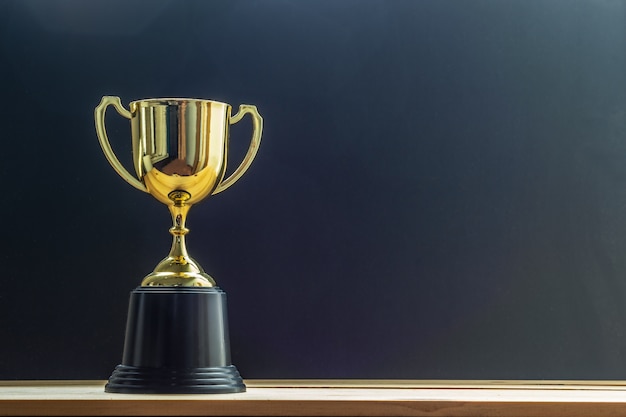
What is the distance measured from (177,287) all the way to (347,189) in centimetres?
39

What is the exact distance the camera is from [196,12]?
1459mm

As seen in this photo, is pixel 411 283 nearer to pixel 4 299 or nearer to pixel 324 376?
pixel 324 376

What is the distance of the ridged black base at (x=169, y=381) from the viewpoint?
110 centimetres

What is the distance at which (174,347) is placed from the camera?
1121mm

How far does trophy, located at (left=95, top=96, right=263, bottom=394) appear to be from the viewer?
3.66ft

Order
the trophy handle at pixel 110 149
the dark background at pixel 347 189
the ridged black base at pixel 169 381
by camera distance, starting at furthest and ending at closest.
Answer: the dark background at pixel 347 189
the trophy handle at pixel 110 149
the ridged black base at pixel 169 381

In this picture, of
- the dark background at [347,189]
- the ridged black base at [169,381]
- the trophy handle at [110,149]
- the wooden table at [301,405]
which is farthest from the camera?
the dark background at [347,189]

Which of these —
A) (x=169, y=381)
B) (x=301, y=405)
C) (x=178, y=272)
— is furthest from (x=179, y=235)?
(x=301, y=405)

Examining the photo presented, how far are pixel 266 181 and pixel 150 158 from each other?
28cm

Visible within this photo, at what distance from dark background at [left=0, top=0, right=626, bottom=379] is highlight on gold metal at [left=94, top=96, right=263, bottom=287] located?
205 mm

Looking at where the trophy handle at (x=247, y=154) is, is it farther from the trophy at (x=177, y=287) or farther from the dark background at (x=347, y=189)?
the dark background at (x=347, y=189)

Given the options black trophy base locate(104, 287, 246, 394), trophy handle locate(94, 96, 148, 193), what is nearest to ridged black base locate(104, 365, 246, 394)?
black trophy base locate(104, 287, 246, 394)

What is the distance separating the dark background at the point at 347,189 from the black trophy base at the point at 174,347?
25 centimetres

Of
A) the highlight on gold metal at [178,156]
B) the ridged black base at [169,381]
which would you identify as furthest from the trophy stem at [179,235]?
the ridged black base at [169,381]
